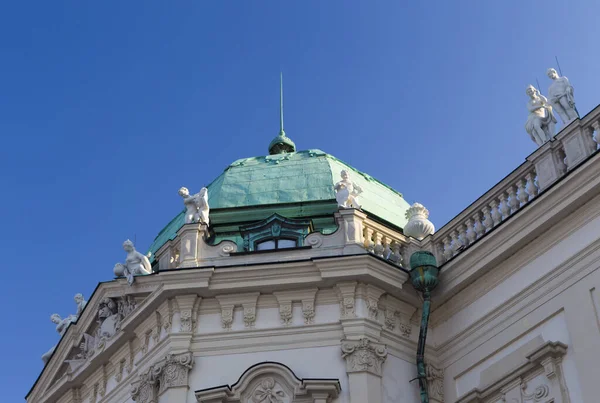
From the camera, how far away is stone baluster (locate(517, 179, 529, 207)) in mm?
14781

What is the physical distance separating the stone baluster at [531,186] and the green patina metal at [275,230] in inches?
152

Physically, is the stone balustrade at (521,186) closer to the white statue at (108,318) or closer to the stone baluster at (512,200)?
the stone baluster at (512,200)

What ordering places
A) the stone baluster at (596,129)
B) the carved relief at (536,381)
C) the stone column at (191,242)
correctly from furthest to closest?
the stone column at (191,242) < the stone baluster at (596,129) < the carved relief at (536,381)

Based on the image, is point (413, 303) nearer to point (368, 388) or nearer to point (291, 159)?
point (368, 388)

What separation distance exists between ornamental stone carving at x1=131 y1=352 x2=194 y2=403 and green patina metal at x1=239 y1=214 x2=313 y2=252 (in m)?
2.76

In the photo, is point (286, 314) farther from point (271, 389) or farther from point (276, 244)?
point (276, 244)

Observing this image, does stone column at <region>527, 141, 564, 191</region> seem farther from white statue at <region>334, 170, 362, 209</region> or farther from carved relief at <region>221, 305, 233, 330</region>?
carved relief at <region>221, 305, 233, 330</region>

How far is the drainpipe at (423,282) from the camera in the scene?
14.9 metres

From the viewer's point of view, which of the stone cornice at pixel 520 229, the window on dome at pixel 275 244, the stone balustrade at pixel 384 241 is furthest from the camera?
the window on dome at pixel 275 244

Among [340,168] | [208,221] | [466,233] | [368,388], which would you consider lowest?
[368,388]

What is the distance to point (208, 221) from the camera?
17.3m

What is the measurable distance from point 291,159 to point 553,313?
7.93 metres

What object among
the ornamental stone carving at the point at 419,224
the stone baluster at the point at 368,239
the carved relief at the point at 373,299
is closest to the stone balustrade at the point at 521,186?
the ornamental stone carving at the point at 419,224

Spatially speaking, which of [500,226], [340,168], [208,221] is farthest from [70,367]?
[500,226]
